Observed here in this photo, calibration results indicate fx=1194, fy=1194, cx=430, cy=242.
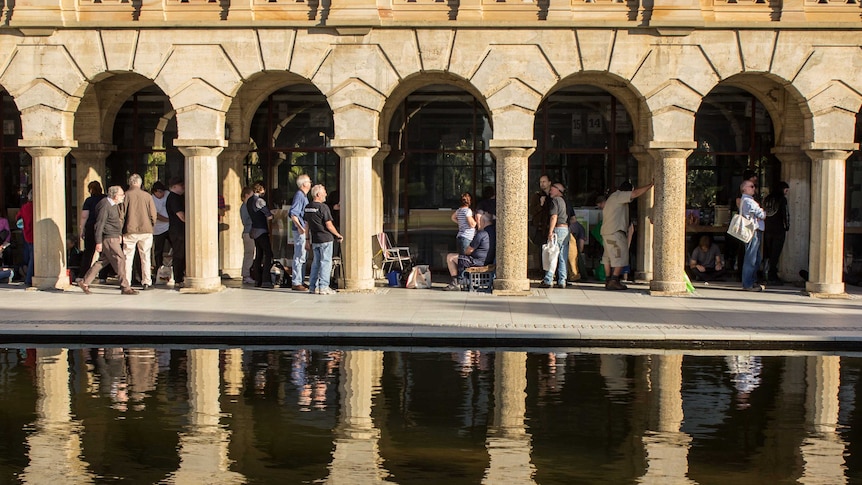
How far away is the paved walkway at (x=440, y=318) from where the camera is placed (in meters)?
13.4

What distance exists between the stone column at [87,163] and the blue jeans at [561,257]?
8.15 m

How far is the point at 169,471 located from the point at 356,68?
11204mm

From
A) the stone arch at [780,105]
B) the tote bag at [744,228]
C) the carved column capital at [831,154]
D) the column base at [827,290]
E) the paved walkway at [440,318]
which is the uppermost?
the stone arch at [780,105]

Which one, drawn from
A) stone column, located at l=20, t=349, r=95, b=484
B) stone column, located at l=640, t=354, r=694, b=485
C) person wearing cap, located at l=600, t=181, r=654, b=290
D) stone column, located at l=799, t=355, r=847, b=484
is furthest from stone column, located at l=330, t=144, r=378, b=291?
stone column, located at l=799, t=355, r=847, b=484

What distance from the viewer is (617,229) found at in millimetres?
19188

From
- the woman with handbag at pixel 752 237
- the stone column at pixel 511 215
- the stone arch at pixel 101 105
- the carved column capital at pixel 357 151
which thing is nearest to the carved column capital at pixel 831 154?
the woman with handbag at pixel 752 237

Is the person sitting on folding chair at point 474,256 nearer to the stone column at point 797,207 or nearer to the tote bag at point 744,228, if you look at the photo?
the tote bag at point 744,228

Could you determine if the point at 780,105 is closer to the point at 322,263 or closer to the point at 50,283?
the point at 322,263

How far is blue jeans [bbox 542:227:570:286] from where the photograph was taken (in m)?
19.1

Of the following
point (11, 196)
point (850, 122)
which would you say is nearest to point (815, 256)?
point (850, 122)

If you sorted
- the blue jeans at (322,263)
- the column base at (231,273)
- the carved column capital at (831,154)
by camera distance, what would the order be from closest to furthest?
the carved column capital at (831,154) < the blue jeans at (322,263) < the column base at (231,273)

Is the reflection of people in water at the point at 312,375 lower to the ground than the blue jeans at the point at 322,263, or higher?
lower

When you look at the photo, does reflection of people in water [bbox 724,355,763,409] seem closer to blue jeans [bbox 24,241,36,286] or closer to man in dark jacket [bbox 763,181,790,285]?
man in dark jacket [bbox 763,181,790,285]

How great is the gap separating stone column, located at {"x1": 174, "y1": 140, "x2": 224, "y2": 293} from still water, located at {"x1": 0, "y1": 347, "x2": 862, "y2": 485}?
5582 mm
